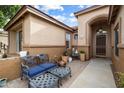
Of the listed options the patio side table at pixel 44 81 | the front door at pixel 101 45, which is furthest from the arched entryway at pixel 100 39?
the patio side table at pixel 44 81

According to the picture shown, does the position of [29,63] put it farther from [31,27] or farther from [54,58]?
[54,58]

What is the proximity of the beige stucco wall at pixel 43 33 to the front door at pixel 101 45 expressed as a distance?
4154 millimetres

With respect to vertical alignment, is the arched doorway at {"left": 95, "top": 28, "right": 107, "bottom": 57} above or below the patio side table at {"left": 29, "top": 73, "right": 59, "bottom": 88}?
above

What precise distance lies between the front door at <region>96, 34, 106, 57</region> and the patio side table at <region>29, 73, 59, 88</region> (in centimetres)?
776

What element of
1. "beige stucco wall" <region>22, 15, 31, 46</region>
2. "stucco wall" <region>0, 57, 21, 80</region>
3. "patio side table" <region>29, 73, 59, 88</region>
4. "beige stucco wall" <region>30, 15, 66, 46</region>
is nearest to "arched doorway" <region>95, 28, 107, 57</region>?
"beige stucco wall" <region>30, 15, 66, 46</region>

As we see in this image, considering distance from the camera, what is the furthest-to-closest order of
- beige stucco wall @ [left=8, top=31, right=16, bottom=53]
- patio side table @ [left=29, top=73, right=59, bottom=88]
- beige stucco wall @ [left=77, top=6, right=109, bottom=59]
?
beige stucco wall @ [left=77, top=6, right=109, bottom=59] → beige stucco wall @ [left=8, top=31, right=16, bottom=53] → patio side table @ [left=29, top=73, right=59, bottom=88]

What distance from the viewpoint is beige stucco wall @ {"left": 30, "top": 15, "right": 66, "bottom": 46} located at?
19.2 ft

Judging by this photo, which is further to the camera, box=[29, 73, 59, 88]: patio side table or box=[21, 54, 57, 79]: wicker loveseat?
box=[21, 54, 57, 79]: wicker loveseat

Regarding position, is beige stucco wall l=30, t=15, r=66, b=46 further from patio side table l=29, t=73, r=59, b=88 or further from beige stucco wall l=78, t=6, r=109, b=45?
patio side table l=29, t=73, r=59, b=88

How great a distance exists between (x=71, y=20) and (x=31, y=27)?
640 centimetres

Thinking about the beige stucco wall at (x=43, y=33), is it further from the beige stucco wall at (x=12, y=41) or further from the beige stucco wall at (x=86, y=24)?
the beige stucco wall at (x=12, y=41)

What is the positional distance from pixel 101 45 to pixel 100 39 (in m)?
0.59
